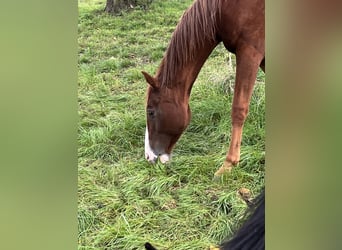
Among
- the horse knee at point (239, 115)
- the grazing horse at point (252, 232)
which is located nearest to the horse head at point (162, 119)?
the horse knee at point (239, 115)

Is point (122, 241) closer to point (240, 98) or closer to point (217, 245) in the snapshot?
point (217, 245)

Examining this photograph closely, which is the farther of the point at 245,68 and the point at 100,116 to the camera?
the point at 100,116

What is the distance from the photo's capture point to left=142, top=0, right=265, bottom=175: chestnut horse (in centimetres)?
153

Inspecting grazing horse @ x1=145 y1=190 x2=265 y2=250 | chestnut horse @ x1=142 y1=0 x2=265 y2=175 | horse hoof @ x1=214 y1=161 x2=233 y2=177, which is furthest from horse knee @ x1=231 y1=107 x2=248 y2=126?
grazing horse @ x1=145 y1=190 x2=265 y2=250

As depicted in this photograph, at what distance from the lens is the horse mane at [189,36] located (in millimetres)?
1572

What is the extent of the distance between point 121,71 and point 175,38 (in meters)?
0.21

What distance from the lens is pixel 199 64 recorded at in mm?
1622

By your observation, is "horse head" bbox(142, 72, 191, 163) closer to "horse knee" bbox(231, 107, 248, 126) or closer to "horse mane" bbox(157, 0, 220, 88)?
"horse mane" bbox(157, 0, 220, 88)

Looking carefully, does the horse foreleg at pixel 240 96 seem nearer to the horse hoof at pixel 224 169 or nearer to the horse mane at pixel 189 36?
the horse hoof at pixel 224 169

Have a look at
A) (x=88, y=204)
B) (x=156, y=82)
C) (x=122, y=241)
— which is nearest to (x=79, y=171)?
(x=88, y=204)

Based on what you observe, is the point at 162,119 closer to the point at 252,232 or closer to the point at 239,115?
the point at 239,115
